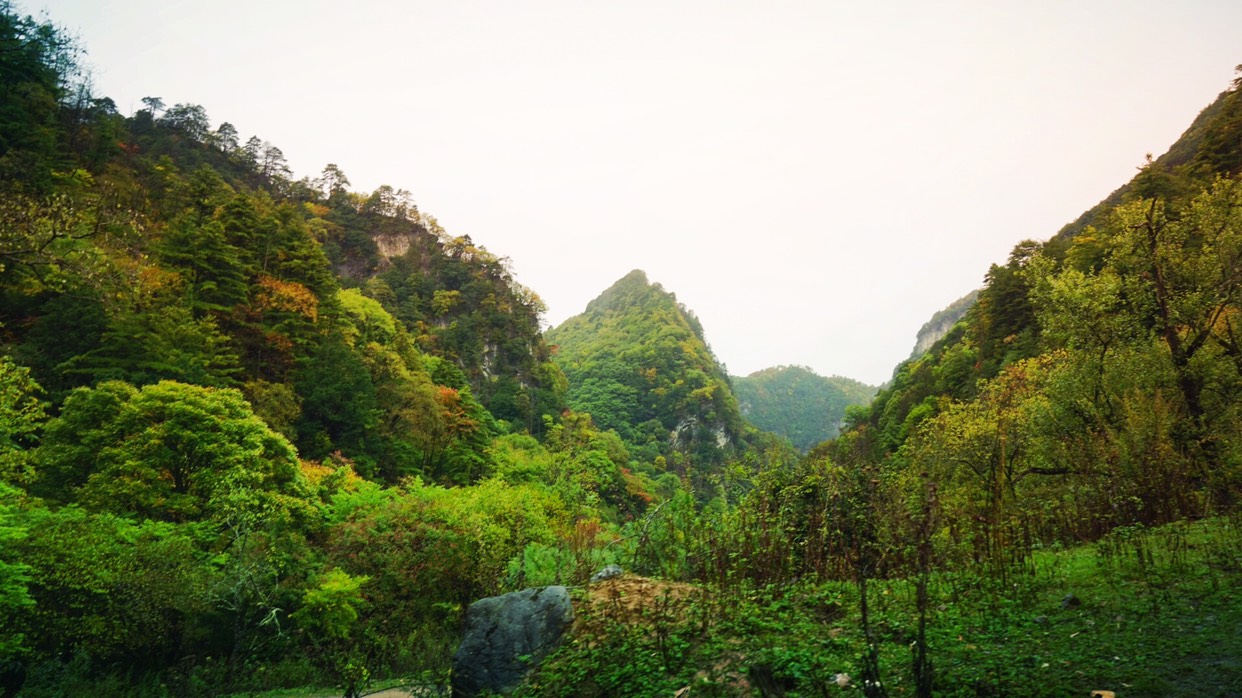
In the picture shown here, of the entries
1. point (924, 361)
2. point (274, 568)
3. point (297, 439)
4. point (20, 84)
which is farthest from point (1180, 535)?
point (924, 361)

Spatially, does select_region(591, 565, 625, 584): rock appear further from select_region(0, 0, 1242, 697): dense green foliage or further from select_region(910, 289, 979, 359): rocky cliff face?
select_region(910, 289, 979, 359): rocky cliff face

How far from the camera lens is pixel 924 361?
2365 inches

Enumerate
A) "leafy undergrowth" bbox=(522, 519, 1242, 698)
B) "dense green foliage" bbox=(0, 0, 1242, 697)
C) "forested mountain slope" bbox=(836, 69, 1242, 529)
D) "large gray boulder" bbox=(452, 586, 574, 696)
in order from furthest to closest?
1. "forested mountain slope" bbox=(836, 69, 1242, 529)
2. "large gray boulder" bbox=(452, 586, 574, 696)
3. "dense green foliage" bbox=(0, 0, 1242, 697)
4. "leafy undergrowth" bbox=(522, 519, 1242, 698)

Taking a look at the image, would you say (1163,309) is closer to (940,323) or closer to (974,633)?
(974,633)

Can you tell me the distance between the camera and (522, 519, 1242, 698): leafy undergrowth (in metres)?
4.47

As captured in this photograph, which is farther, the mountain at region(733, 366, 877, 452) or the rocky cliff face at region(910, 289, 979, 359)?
the mountain at region(733, 366, 877, 452)

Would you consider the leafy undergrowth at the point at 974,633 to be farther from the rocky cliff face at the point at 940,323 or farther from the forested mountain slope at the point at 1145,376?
the rocky cliff face at the point at 940,323

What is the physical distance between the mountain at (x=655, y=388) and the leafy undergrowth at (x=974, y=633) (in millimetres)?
73081

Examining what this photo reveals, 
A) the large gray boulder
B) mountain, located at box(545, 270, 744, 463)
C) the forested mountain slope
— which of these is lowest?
the large gray boulder

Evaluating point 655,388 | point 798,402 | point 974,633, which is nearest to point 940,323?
point 798,402

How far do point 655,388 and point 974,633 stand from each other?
290 feet

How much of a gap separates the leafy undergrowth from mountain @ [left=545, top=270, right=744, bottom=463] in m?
73.1

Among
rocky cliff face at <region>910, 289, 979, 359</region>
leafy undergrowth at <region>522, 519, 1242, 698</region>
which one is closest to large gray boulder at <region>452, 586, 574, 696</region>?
leafy undergrowth at <region>522, 519, 1242, 698</region>

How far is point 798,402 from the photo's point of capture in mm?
169375
